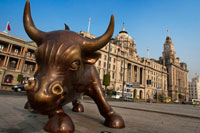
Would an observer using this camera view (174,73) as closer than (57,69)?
No

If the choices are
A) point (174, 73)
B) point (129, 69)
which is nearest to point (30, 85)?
point (129, 69)

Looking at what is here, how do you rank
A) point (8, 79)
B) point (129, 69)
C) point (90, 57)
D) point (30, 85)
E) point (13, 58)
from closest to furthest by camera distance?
point (30, 85) < point (90, 57) < point (8, 79) < point (13, 58) < point (129, 69)

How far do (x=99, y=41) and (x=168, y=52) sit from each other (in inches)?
3625

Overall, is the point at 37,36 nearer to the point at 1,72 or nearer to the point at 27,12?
the point at 27,12

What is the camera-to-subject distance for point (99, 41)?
183cm

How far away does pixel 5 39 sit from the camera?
28750 mm

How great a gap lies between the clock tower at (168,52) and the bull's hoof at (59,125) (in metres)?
87.0

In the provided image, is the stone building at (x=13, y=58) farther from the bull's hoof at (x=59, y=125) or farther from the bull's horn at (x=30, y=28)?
the bull's hoof at (x=59, y=125)

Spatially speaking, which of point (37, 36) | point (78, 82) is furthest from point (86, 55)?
point (37, 36)

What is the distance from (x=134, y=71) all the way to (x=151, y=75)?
12446mm

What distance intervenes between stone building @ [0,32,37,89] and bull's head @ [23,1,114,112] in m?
30.4

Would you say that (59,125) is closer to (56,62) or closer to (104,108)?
(56,62)

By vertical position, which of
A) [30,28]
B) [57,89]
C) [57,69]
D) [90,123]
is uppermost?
[30,28]

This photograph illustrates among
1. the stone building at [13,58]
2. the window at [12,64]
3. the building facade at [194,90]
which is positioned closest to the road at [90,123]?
the stone building at [13,58]
